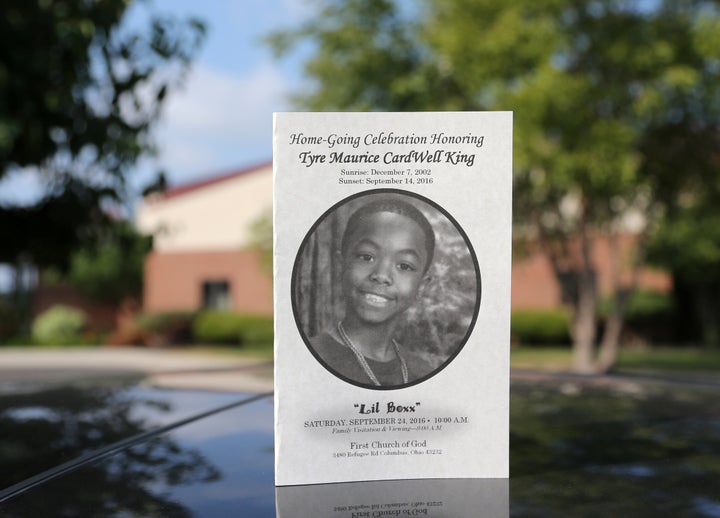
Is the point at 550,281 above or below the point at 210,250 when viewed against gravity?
below

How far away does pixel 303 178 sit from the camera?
1.59 m

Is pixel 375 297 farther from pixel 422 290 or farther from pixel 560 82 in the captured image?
pixel 560 82

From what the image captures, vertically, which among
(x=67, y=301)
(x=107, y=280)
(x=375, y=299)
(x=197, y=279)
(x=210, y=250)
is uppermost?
(x=210, y=250)

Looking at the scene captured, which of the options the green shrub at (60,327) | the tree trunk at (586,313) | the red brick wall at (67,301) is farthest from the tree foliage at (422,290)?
the red brick wall at (67,301)

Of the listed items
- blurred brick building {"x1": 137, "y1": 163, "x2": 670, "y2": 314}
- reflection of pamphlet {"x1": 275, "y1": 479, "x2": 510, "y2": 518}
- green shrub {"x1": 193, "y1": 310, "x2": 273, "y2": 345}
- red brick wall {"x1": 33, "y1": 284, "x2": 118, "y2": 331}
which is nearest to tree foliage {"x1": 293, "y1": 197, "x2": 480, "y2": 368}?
reflection of pamphlet {"x1": 275, "y1": 479, "x2": 510, "y2": 518}

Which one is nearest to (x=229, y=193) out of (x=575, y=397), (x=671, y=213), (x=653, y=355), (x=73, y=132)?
(x=653, y=355)

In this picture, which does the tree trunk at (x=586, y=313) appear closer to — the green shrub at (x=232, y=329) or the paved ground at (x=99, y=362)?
the paved ground at (x=99, y=362)

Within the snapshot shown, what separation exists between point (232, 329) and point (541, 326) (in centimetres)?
1002

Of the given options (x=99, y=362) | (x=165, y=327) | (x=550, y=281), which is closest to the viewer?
(x=99, y=362)

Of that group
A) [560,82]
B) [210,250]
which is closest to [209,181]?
[210,250]

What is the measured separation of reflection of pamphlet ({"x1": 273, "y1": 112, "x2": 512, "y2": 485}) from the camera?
1.58m

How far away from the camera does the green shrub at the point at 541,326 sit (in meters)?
25.4

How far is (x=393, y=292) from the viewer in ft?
5.23

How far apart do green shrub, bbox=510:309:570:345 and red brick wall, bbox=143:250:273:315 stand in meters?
9.07
